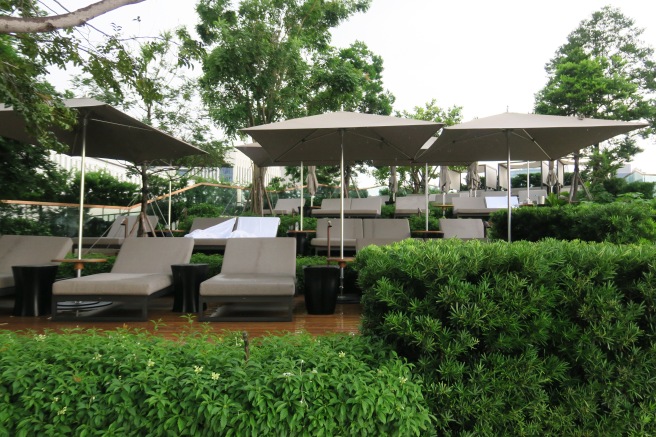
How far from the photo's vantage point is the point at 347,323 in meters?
4.59

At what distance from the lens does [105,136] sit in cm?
672

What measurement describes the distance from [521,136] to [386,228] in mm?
2604

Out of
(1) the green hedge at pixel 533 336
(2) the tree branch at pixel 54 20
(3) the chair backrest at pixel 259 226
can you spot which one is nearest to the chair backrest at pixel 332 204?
(3) the chair backrest at pixel 259 226

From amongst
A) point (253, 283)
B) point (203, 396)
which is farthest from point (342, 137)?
point (203, 396)

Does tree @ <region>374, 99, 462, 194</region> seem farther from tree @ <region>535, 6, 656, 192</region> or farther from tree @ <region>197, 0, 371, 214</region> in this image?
tree @ <region>197, 0, 371, 214</region>

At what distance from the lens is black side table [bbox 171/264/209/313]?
520cm

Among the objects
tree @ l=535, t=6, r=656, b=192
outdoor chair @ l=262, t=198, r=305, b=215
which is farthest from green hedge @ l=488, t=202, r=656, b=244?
tree @ l=535, t=6, r=656, b=192

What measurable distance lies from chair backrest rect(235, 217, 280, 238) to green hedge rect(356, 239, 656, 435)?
649cm

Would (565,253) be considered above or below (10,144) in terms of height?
below

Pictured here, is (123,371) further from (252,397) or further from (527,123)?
(527,123)

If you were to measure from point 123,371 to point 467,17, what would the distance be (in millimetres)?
12337

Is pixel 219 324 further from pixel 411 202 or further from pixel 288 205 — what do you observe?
pixel 288 205

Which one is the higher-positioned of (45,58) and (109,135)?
(45,58)

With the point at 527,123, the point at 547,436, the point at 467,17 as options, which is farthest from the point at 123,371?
the point at 467,17
